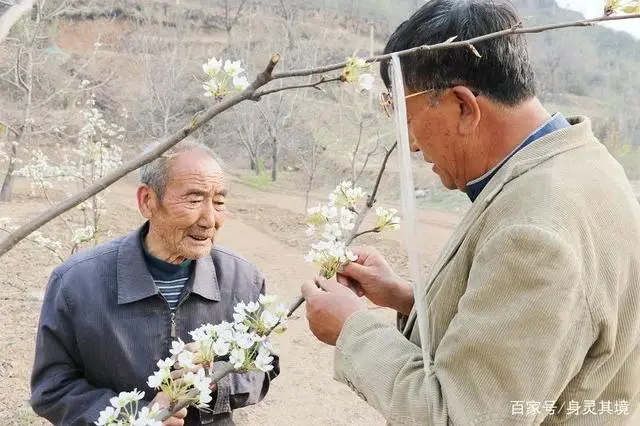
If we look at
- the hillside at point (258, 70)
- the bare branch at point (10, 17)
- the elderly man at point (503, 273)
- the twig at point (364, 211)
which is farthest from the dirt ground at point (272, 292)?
the hillside at point (258, 70)

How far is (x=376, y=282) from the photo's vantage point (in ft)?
5.90

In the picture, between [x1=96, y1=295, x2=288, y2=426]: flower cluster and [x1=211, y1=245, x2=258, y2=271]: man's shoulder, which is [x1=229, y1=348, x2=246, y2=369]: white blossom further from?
[x1=211, y1=245, x2=258, y2=271]: man's shoulder

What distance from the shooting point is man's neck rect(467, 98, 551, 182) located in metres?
1.35

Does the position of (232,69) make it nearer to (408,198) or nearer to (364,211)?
(408,198)

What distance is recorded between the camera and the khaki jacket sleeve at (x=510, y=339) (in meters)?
1.09

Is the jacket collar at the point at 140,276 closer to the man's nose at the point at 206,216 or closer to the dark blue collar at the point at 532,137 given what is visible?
the man's nose at the point at 206,216

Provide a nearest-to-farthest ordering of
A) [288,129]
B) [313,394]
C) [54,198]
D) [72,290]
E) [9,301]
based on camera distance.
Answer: [72,290] → [313,394] → [9,301] → [54,198] → [288,129]

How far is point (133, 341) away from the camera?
204cm

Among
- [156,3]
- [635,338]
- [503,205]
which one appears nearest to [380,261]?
[503,205]

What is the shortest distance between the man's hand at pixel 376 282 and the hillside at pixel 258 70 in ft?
37.2

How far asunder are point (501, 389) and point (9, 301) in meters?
7.43

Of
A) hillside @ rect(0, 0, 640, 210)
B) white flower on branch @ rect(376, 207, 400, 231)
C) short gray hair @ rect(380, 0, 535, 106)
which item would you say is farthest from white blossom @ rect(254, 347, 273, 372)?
hillside @ rect(0, 0, 640, 210)

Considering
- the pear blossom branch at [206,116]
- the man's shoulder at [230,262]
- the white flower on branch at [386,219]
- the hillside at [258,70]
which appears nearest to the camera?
the pear blossom branch at [206,116]

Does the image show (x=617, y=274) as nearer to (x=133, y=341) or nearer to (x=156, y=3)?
(x=133, y=341)
